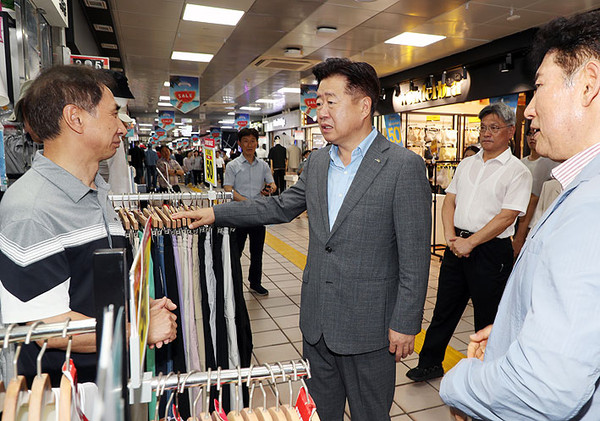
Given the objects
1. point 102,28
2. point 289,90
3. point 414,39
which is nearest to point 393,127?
point 414,39

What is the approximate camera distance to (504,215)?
8.46 ft

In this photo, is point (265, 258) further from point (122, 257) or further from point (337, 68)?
point (122, 257)

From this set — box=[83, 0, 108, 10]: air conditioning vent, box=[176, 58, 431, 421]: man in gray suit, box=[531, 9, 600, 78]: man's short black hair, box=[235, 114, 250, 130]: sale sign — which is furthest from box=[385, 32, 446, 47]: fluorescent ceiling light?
box=[235, 114, 250, 130]: sale sign

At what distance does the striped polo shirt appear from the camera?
3.28 feet

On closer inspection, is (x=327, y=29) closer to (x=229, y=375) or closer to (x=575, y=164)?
(x=575, y=164)

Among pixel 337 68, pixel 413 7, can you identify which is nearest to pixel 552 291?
pixel 337 68

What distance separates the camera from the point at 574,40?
0.94 meters

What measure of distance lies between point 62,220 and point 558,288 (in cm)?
126

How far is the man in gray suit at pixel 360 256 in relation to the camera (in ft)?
5.14

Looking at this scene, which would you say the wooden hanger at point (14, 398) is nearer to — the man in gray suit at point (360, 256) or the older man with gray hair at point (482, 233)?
the man in gray suit at point (360, 256)

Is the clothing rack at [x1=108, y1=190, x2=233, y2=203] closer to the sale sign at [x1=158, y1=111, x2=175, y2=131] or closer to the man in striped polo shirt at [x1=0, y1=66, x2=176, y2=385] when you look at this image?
the man in striped polo shirt at [x1=0, y1=66, x2=176, y2=385]

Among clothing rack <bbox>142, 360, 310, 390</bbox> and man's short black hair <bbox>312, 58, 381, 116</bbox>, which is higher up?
man's short black hair <bbox>312, 58, 381, 116</bbox>

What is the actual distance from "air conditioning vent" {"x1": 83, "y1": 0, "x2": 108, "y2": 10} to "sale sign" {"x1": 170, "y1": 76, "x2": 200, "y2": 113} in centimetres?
439

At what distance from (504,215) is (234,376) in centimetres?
228
